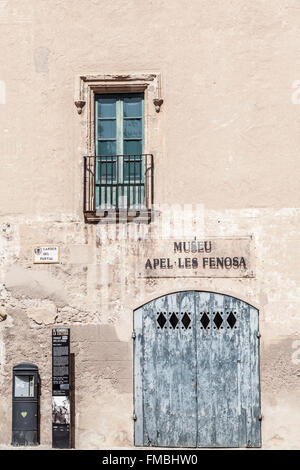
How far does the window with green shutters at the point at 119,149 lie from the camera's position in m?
10.3

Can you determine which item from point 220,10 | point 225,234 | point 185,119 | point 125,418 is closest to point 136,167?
point 185,119

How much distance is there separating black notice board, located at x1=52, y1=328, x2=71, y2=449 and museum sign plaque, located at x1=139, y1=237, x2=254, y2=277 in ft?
5.36

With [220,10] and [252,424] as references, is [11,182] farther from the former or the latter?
[252,424]

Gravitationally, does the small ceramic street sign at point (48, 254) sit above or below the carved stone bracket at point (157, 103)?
below

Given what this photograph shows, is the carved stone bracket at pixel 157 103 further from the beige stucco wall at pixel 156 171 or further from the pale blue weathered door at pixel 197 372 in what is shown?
the pale blue weathered door at pixel 197 372

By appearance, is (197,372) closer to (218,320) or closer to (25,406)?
(218,320)

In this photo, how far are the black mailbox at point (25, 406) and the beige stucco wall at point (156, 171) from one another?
0.69 feet

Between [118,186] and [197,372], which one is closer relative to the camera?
[197,372]

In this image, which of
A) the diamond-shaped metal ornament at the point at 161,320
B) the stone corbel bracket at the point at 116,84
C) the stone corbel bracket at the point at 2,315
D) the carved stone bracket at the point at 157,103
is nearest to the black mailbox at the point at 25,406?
the stone corbel bracket at the point at 2,315

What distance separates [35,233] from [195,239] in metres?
2.34

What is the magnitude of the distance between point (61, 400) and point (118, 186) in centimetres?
314

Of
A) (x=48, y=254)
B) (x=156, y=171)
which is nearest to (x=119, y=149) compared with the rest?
(x=156, y=171)

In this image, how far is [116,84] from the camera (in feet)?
33.7

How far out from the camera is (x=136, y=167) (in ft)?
33.8
